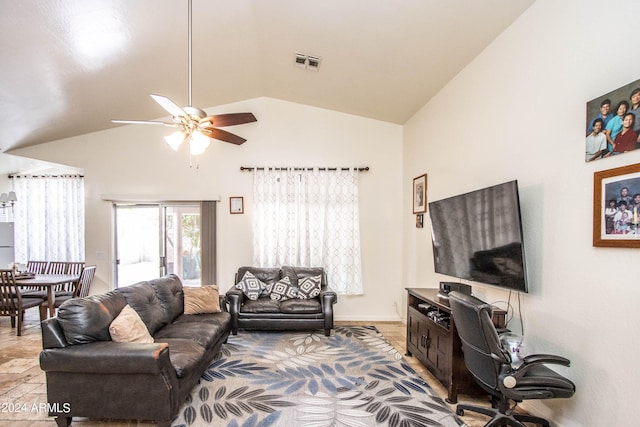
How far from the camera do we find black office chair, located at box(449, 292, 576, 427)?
6.33ft

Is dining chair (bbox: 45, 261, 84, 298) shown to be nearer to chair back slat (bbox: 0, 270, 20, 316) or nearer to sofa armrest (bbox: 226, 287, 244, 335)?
chair back slat (bbox: 0, 270, 20, 316)

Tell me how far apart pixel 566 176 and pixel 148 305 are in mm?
3809

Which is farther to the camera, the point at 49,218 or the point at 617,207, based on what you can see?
the point at 49,218

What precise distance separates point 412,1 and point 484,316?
8.17 ft

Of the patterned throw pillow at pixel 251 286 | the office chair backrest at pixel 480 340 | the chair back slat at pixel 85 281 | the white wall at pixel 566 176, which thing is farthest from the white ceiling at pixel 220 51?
the patterned throw pillow at pixel 251 286

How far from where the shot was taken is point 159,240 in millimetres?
5164

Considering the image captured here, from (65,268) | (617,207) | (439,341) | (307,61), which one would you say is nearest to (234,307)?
(439,341)

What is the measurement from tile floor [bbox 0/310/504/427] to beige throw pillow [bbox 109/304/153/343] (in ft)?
2.04

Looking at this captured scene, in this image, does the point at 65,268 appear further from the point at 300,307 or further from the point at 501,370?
the point at 501,370

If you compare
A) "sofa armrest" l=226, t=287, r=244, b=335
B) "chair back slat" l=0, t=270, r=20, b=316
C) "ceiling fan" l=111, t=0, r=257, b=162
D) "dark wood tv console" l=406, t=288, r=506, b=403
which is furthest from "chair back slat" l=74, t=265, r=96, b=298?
"dark wood tv console" l=406, t=288, r=506, b=403

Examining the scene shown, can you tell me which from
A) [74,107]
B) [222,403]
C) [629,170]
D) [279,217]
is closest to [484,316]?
[629,170]

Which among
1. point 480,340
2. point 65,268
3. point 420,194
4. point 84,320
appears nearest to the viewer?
point 480,340

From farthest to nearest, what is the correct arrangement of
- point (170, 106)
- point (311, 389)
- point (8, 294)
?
point (8, 294) < point (311, 389) < point (170, 106)

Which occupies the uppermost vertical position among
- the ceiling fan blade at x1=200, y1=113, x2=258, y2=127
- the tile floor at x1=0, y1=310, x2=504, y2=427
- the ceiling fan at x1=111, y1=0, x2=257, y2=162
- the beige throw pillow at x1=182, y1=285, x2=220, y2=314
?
the ceiling fan blade at x1=200, y1=113, x2=258, y2=127
